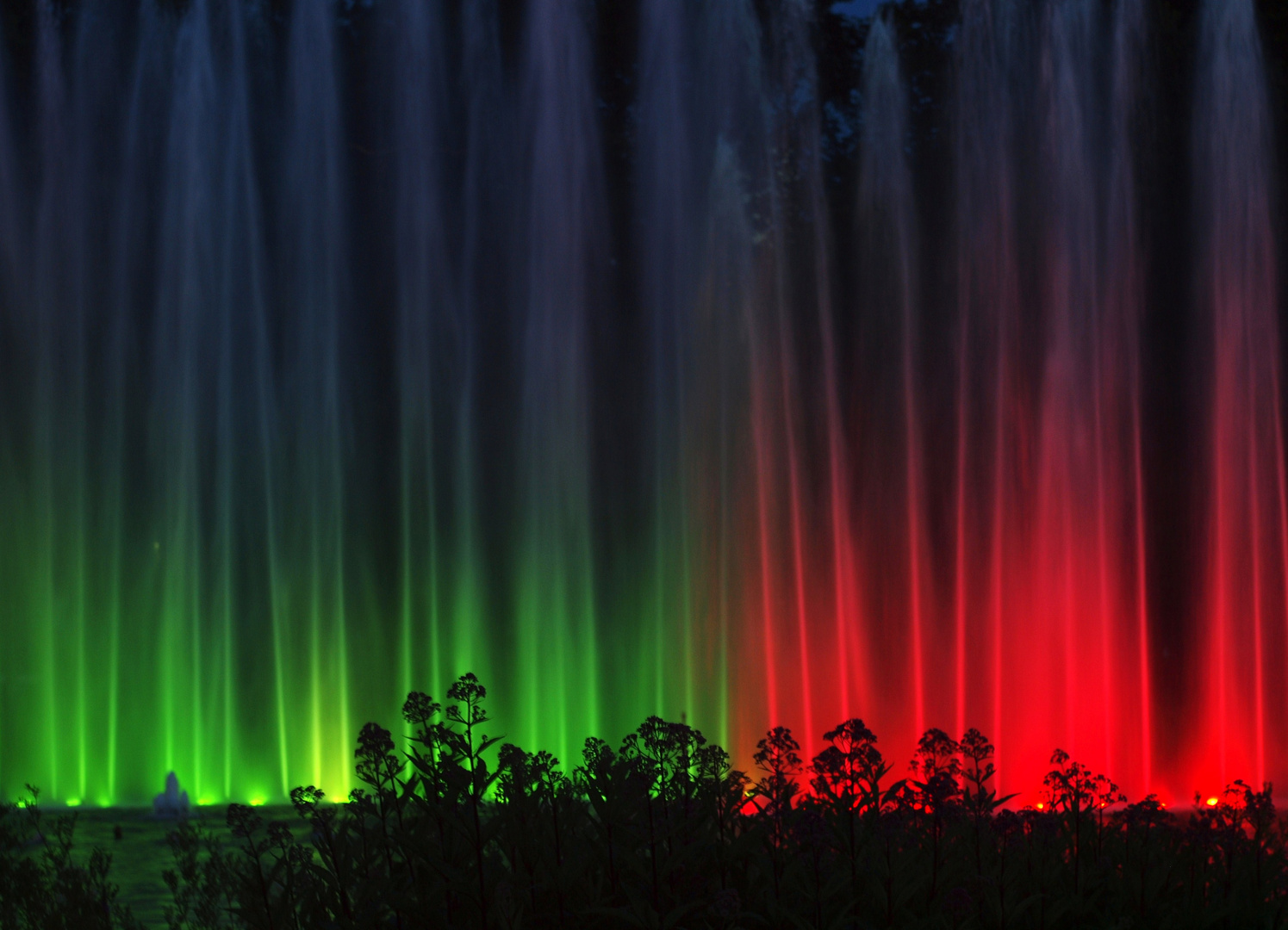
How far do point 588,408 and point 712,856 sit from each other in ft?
36.9

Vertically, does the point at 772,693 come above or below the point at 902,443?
below

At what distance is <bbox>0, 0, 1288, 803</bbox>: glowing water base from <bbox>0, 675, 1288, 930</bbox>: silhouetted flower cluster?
28.2 feet

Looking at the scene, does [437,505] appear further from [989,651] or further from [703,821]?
[703,821]

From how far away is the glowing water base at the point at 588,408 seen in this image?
13859 mm

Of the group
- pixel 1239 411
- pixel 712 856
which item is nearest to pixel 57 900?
pixel 712 856

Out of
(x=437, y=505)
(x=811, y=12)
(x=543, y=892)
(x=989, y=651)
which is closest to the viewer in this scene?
(x=543, y=892)

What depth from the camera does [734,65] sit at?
52.6 feet

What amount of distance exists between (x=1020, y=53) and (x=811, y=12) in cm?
381

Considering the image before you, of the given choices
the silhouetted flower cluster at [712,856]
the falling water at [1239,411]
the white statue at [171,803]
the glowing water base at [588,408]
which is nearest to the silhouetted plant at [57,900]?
the silhouetted flower cluster at [712,856]

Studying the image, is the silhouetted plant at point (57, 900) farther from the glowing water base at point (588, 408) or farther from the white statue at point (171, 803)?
the glowing water base at point (588, 408)

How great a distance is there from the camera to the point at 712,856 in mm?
4652

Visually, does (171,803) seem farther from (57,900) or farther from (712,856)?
(712,856)

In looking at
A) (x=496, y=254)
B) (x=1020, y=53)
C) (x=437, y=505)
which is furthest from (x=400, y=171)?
(x=1020, y=53)

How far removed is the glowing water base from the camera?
13859mm
